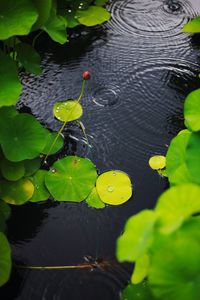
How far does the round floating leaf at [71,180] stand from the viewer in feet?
4.85

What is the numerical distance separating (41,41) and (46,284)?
136cm

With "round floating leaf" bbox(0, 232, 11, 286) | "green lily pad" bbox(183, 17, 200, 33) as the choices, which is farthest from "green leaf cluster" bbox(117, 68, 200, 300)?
"green lily pad" bbox(183, 17, 200, 33)

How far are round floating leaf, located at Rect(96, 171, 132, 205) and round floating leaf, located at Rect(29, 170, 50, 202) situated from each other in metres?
0.21

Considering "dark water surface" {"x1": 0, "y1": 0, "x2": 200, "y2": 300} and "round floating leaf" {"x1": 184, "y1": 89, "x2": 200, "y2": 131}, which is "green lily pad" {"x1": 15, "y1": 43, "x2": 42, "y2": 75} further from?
"round floating leaf" {"x1": 184, "y1": 89, "x2": 200, "y2": 131}

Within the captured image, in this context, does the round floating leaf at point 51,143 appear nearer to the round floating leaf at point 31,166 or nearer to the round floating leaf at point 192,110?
the round floating leaf at point 31,166

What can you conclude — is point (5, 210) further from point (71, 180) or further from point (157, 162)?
point (157, 162)

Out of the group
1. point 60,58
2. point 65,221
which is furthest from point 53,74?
point 65,221

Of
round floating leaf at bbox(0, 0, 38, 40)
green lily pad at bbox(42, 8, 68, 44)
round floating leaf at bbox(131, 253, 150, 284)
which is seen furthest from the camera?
green lily pad at bbox(42, 8, 68, 44)

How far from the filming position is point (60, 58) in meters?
2.08

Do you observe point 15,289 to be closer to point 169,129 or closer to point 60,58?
point 169,129

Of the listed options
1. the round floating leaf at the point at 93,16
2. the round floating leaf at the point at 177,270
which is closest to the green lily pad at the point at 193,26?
the round floating leaf at the point at 93,16

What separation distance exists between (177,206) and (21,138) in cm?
91

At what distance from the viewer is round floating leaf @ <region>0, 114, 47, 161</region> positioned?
1346 millimetres

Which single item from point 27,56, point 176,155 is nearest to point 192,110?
point 176,155
